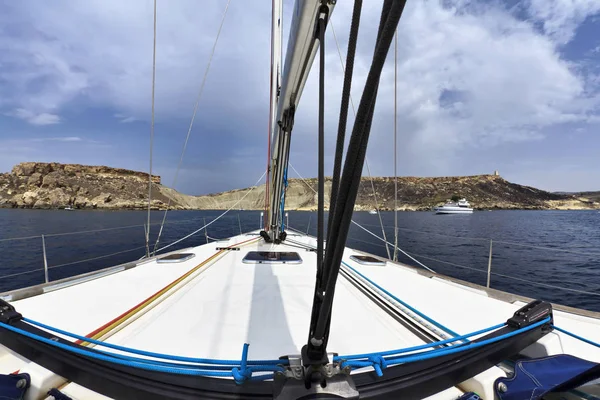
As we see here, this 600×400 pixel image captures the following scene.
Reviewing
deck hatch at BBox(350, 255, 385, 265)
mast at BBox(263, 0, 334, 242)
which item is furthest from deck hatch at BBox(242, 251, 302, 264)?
mast at BBox(263, 0, 334, 242)

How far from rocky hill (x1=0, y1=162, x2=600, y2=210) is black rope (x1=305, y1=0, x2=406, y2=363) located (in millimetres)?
55644

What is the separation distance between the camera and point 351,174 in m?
0.80

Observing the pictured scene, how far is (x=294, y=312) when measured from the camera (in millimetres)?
2062

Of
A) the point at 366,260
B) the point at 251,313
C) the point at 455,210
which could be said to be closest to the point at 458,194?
the point at 455,210

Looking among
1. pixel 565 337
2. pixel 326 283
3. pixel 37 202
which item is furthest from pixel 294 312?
pixel 37 202

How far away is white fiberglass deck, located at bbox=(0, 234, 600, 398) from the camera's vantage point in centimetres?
153

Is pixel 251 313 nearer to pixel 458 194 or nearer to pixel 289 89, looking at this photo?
pixel 289 89

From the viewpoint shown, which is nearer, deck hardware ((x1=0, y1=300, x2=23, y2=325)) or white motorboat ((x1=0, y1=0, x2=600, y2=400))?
white motorboat ((x1=0, y1=0, x2=600, y2=400))

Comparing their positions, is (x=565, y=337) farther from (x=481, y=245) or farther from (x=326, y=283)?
(x=481, y=245)

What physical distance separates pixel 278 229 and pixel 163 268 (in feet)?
8.71

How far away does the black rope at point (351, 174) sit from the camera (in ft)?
2.18

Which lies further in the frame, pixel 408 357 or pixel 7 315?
pixel 7 315

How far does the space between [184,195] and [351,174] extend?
104018mm

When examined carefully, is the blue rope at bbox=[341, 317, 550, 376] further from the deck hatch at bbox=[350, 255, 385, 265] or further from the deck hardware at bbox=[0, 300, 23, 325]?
the deck hatch at bbox=[350, 255, 385, 265]
